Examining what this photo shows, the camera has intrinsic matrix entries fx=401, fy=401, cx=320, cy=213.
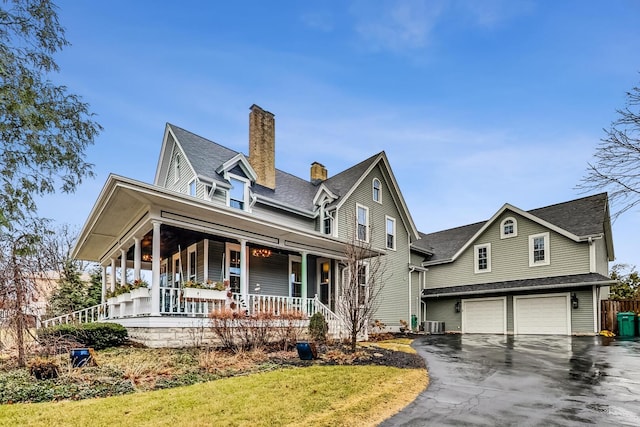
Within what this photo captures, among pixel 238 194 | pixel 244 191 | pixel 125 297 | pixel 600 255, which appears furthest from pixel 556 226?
pixel 125 297

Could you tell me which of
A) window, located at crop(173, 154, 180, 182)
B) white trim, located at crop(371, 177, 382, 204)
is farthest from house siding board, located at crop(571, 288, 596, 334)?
window, located at crop(173, 154, 180, 182)

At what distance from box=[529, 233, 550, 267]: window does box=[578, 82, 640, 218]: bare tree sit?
491 inches

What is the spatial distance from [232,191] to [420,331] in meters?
13.7

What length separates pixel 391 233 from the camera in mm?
22375

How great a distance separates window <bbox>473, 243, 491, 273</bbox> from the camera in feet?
78.5

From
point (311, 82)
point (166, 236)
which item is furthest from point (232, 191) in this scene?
point (311, 82)

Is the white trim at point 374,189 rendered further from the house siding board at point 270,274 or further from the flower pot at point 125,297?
the flower pot at point 125,297

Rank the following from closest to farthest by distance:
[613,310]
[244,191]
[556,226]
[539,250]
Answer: [244,191] < [613,310] < [556,226] < [539,250]

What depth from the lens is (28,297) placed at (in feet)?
27.7

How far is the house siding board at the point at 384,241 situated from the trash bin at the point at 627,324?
32.6 ft

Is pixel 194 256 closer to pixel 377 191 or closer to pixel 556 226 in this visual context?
pixel 377 191

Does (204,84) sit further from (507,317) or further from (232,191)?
(507,317)

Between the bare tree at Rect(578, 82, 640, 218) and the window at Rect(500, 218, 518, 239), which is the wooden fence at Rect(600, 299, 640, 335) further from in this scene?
the bare tree at Rect(578, 82, 640, 218)

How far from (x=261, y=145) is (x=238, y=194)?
324cm
